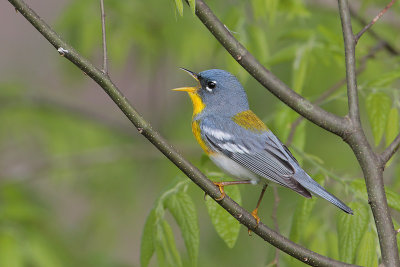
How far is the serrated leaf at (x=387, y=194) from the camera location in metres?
2.92

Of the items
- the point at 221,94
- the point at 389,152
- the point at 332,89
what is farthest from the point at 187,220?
the point at 332,89

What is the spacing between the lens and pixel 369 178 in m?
2.60

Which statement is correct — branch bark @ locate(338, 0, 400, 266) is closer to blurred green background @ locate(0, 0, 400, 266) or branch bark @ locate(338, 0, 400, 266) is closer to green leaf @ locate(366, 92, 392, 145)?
green leaf @ locate(366, 92, 392, 145)

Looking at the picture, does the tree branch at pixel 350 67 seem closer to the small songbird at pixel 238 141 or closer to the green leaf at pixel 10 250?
the small songbird at pixel 238 141

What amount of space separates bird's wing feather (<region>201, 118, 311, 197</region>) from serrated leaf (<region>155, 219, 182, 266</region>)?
602 millimetres

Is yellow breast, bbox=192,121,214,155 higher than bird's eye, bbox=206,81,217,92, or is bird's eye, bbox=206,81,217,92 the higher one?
bird's eye, bbox=206,81,217,92

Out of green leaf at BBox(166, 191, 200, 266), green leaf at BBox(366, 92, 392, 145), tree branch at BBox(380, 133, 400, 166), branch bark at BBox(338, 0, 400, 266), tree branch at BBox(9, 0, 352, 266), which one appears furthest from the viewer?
green leaf at BBox(366, 92, 392, 145)

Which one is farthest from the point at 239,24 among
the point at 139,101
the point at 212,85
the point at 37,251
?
the point at 139,101

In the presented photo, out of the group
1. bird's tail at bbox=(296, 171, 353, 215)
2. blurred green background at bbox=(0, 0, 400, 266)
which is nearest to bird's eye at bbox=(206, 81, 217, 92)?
blurred green background at bbox=(0, 0, 400, 266)

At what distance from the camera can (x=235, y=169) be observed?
11.0 feet

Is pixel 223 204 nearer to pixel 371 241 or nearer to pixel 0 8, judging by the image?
pixel 371 241

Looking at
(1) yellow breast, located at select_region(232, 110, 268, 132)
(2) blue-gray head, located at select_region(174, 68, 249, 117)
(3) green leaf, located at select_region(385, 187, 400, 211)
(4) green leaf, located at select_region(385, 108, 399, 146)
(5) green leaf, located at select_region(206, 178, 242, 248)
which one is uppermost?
(2) blue-gray head, located at select_region(174, 68, 249, 117)

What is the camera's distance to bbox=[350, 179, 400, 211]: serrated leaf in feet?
9.58

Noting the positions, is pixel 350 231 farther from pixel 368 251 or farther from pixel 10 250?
pixel 10 250
